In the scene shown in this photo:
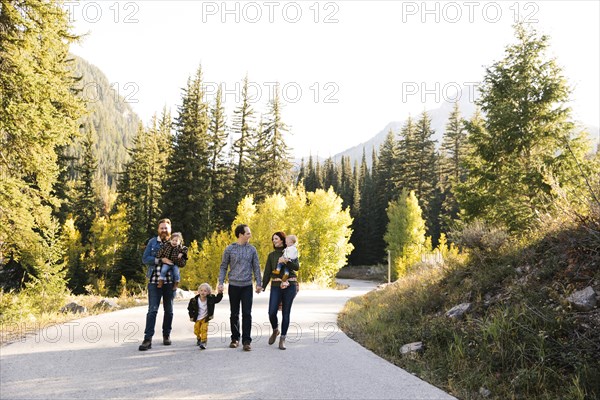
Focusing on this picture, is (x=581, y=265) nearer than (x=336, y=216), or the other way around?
(x=581, y=265)

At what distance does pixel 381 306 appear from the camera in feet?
35.4

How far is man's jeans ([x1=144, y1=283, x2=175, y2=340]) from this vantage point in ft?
21.7

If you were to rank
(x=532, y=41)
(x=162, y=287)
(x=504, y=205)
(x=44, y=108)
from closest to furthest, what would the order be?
(x=162, y=287)
(x=44, y=108)
(x=504, y=205)
(x=532, y=41)

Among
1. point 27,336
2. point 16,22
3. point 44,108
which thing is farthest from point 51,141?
point 27,336

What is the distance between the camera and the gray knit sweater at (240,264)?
22.5 ft

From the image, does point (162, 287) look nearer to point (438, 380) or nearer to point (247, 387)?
point (247, 387)

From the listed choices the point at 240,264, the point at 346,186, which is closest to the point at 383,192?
the point at 346,186

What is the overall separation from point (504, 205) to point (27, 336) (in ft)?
54.7

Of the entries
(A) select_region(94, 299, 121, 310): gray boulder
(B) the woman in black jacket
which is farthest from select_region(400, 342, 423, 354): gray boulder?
(A) select_region(94, 299, 121, 310): gray boulder

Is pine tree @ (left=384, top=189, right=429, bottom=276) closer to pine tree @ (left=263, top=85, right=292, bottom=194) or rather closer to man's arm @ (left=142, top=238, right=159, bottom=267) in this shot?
pine tree @ (left=263, top=85, right=292, bottom=194)

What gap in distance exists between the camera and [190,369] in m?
5.48

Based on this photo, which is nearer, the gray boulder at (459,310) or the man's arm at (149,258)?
the man's arm at (149,258)

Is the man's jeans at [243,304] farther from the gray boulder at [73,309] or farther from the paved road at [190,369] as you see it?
the gray boulder at [73,309]

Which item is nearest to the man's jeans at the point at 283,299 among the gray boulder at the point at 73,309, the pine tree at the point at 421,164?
the gray boulder at the point at 73,309
